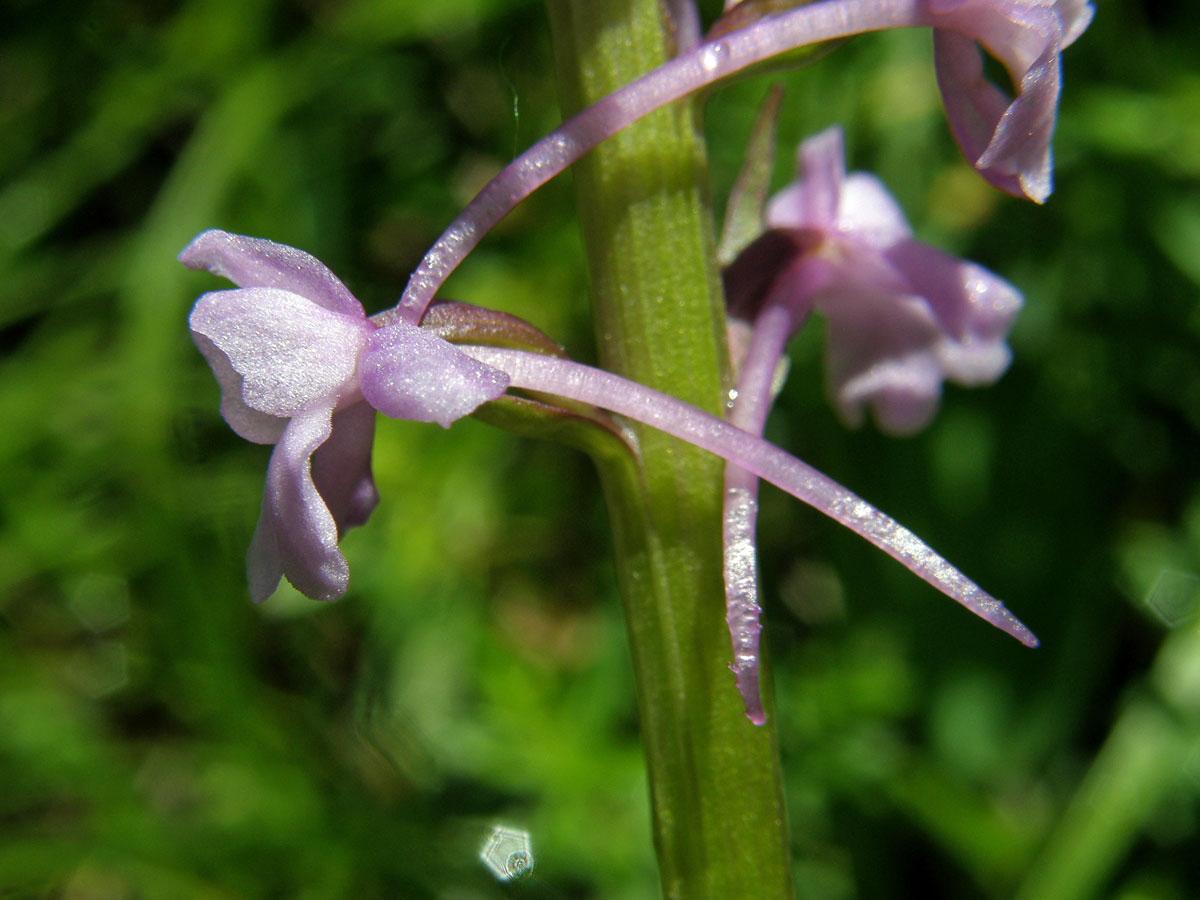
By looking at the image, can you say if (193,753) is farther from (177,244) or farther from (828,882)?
(828,882)

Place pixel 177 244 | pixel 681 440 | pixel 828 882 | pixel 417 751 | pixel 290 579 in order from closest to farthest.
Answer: pixel 290 579
pixel 681 440
pixel 417 751
pixel 828 882
pixel 177 244

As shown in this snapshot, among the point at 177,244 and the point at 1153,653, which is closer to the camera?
the point at 1153,653

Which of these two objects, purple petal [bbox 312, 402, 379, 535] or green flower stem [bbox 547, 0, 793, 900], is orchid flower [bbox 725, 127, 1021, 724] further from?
purple petal [bbox 312, 402, 379, 535]

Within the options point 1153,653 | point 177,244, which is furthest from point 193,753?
point 1153,653

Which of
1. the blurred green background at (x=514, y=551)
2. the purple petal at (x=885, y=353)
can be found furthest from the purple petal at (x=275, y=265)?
the blurred green background at (x=514, y=551)

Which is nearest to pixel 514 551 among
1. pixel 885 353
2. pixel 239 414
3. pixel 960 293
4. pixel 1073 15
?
pixel 885 353

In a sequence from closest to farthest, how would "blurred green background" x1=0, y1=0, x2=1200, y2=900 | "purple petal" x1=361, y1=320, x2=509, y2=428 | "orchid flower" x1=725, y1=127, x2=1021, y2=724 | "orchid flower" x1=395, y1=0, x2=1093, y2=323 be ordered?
"purple petal" x1=361, y1=320, x2=509, y2=428 < "orchid flower" x1=395, y1=0, x2=1093, y2=323 < "orchid flower" x1=725, y1=127, x2=1021, y2=724 < "blurred green background" x1=0, y1=0, x2=1200, y2=900

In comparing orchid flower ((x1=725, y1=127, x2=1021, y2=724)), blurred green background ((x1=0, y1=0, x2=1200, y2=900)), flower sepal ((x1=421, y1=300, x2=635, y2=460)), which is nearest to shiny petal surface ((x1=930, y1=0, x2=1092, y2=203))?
orchid flower ((x1=725, y1=127, x2=1021, y2=724))
